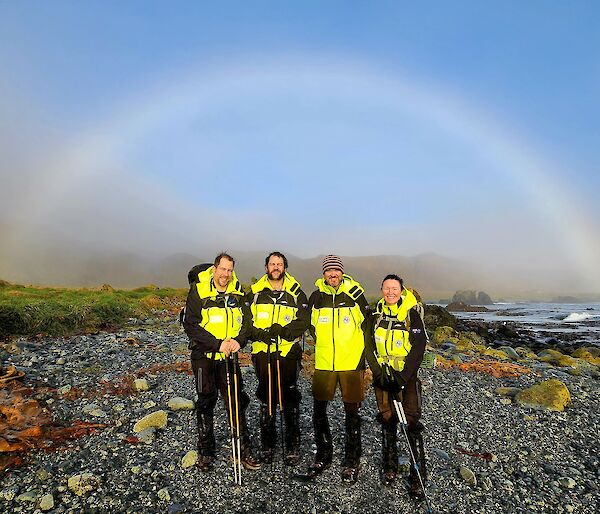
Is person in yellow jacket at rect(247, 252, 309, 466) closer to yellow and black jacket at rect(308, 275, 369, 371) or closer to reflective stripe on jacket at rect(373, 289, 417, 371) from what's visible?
yellow and black jacket at rect(308, 275, 369, 371)

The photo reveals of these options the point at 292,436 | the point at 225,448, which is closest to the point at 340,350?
the point at 292,436

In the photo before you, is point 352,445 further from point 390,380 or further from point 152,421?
point 152,421

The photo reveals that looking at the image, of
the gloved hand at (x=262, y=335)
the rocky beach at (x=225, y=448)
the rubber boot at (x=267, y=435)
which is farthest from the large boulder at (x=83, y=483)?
the gloved hand at (x=262, y=335)

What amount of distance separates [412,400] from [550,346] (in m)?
35.8

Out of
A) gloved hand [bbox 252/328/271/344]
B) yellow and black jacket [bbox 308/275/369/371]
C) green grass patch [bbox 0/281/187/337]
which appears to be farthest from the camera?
green grass patch [bbox 0/281/187/337]

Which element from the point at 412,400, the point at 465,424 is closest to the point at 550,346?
the point at 465,424

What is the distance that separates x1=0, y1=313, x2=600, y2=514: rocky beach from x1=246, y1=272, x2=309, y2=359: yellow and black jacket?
238 cm

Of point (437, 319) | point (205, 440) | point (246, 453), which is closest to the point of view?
point (205, 440)

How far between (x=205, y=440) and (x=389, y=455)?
136 inches

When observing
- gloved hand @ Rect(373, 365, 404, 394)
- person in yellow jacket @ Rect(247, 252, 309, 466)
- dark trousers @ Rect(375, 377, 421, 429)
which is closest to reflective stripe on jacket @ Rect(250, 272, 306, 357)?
person in yellow jacket @ Rect(247, 252, 309, 466)

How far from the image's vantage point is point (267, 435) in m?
7.92

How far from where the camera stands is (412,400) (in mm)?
7117

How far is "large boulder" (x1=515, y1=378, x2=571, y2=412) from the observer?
12.1m

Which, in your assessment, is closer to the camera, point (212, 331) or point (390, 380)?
point (390, 380)
